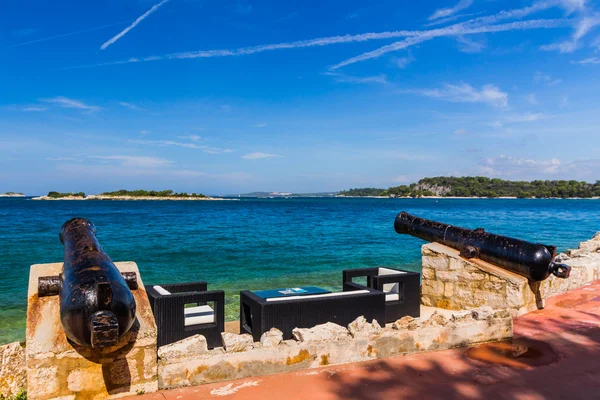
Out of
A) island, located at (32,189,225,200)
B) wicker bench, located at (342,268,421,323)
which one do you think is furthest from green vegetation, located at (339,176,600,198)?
wicker bench, located at (342,268,421,323)

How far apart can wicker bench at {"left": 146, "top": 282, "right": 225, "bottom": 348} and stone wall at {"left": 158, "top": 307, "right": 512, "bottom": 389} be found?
5.01 ft

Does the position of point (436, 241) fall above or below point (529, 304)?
above

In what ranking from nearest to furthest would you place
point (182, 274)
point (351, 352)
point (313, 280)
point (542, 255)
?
point (351, 352)
point (542, 255)
point (313, 280)
point (182, 274)

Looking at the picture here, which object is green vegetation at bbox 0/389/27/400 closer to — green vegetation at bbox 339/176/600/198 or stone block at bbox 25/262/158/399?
stone block at bbox 25/262/158/399

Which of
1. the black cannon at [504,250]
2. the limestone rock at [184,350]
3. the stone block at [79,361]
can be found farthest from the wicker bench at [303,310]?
the black cannon at [504,250]

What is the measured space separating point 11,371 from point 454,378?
12.5 ft

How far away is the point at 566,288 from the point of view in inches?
302

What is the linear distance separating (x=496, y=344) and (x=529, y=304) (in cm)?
186

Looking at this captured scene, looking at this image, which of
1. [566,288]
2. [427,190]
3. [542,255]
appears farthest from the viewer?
[427,190]

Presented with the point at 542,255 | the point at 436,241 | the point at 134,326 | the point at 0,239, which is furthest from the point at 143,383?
the point at 0,239

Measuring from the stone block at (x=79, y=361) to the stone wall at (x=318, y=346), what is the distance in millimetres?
205

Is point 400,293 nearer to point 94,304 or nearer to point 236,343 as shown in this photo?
point 236,343

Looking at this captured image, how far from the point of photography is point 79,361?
10.7ft

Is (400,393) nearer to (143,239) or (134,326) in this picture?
(134,326)
